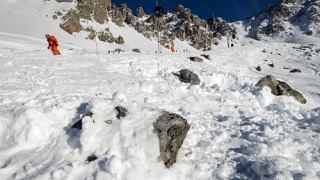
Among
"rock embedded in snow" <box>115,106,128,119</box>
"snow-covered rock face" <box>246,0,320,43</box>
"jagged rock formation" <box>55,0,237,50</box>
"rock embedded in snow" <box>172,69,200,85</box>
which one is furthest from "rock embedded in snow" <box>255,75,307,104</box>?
"snow-covered rock face" <box>246,0,320,43</box>

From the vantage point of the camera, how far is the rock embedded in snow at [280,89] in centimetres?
780

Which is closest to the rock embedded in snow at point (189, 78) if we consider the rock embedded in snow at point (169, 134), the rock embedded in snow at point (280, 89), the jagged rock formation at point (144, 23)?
the rock embedded in snow at point (280, 89)

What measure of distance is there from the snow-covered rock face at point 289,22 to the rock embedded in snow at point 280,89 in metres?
109

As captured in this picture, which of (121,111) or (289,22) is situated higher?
(289,22)

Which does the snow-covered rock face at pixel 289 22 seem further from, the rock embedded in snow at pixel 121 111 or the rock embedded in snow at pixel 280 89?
the rock embedded in snow at pixel 121 111

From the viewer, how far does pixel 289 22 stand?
407 feet

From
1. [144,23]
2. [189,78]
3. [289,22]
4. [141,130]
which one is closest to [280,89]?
[189,78]

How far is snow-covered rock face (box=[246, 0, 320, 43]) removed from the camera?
355 ft

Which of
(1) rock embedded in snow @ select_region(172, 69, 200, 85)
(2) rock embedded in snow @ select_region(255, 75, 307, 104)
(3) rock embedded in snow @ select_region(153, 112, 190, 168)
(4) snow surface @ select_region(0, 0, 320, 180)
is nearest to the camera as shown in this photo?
(4) snow surface @ select_region(0, 0, 320, 180)

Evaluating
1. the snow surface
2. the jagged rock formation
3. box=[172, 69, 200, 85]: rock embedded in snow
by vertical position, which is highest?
the jagged rock formation

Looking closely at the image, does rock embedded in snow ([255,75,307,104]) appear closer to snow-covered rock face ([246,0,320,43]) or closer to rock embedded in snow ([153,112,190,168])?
rock embedded in snow ([153,112,190,168])

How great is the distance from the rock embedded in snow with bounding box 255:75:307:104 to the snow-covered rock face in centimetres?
10935

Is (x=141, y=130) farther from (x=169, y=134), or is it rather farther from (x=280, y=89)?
(x=280, y=89)

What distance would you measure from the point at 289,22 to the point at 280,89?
5529 inches
